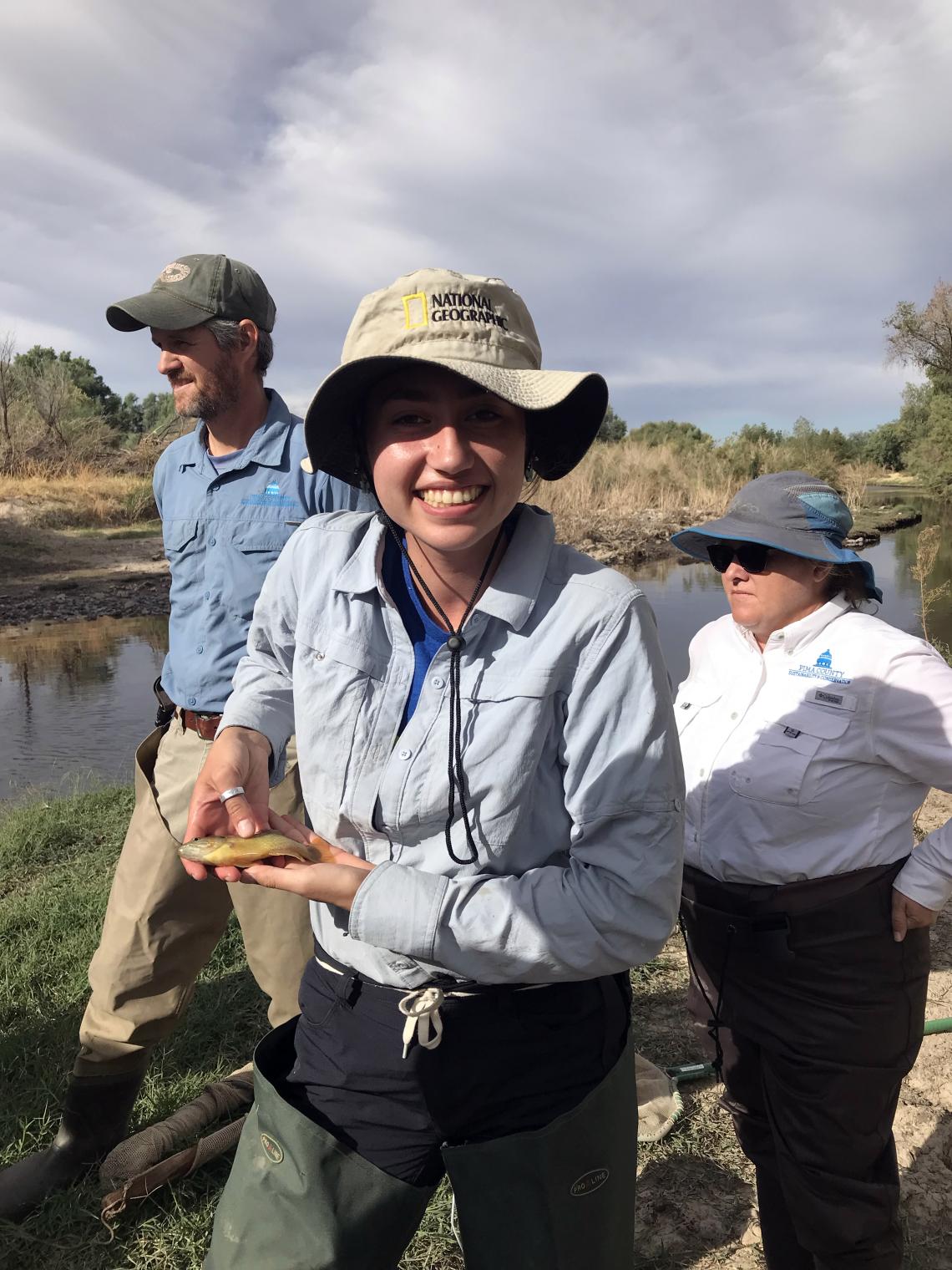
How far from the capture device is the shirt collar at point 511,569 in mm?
1529

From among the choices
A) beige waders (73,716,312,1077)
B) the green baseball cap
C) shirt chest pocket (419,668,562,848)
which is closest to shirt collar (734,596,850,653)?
shirt chest pocket (419,668,562,848)

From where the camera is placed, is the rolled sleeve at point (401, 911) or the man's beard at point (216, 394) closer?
the rolled sleeve at point (401, 911)

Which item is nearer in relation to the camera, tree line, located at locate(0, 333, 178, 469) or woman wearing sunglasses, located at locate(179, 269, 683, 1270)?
woman wearing sunglasses, located at locate(179, 269, 683, 1270)

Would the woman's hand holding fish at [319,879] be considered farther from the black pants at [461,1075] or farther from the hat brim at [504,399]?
the hat brim at [504,399]

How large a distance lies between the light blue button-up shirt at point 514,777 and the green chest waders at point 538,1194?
30 cm

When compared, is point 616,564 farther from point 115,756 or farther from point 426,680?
point 426,680

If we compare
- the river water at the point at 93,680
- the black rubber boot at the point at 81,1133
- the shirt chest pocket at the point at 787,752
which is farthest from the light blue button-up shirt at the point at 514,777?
the river water at the point at 93,680

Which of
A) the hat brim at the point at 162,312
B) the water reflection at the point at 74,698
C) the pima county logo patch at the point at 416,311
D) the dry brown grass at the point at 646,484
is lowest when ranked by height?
the water reflection at the point at 74,698

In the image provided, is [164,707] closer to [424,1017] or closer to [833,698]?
[424,1017]

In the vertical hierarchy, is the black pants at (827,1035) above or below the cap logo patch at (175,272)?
below

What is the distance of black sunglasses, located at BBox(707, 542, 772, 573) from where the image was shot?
8.37 ft

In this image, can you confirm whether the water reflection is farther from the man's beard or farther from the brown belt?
the man's beard

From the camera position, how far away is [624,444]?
3719 cm

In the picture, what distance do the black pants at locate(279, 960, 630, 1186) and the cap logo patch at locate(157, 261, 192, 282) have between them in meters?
2.62
